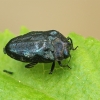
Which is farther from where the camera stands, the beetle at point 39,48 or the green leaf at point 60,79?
the beetle at point 39,48

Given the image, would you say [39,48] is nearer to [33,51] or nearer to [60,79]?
[33,51]

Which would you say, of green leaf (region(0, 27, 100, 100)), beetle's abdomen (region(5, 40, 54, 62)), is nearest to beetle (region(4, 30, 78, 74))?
beetle's abdomen (region(5, 40, 54, 62))

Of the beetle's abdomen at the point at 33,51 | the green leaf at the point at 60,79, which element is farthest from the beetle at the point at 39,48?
the green leaf at the point at 60,79

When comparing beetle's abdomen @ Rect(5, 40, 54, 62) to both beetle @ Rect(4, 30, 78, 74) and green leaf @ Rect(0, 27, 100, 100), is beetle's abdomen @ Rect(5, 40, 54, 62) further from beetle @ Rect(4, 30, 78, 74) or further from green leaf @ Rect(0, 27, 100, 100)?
green leaf @ Rect(0, 27, 100, 100)

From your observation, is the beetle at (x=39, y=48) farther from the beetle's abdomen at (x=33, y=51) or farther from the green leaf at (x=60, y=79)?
the green leaf at (x=60, y=79)

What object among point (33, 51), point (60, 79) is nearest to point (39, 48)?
point (33, 51)

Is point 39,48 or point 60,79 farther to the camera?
point 39,48

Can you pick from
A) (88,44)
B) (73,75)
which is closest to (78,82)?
(73,75)
